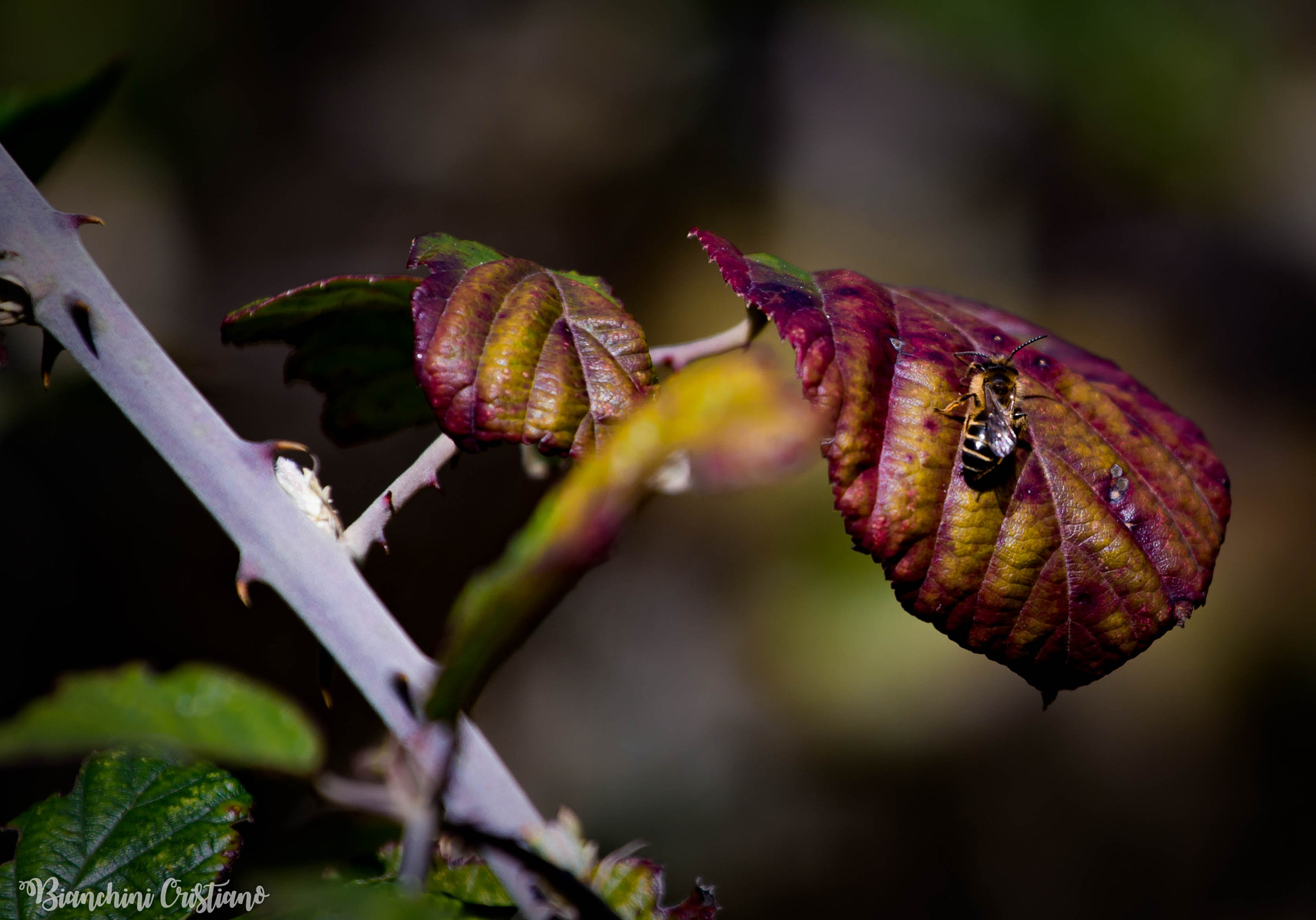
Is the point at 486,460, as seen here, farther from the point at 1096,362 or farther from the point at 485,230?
the point at 1096,362

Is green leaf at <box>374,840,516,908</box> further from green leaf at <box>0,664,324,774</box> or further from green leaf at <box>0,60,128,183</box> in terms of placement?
green leaf at <box>0,60,128,183</box>

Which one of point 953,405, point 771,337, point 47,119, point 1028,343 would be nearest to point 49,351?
point 47,119

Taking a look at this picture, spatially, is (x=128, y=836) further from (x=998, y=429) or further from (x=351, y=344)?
(x=998, y=429)

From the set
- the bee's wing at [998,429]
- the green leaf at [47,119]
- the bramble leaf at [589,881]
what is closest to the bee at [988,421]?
the bee's wing at [998,429]

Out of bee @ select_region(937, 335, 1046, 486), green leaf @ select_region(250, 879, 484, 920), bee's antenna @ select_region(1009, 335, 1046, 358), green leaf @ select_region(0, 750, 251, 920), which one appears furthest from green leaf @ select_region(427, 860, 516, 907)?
bee's antenna @ select_region(1009, 335, 1046, 358)

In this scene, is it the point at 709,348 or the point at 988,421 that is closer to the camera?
the point at 988,421

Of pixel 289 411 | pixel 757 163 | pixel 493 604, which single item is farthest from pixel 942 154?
pixel 493 604

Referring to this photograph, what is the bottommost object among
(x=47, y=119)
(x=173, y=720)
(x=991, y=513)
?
(x=991, y=513)
